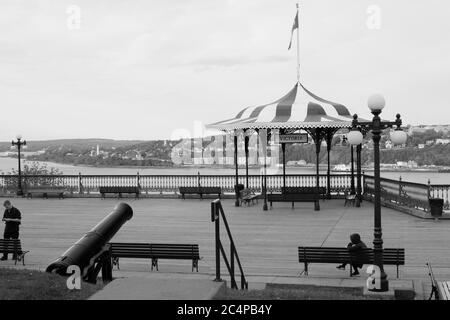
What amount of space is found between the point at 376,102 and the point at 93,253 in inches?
216

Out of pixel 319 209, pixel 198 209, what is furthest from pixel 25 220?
pixel 319 209

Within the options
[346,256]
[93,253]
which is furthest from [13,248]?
[346,256]

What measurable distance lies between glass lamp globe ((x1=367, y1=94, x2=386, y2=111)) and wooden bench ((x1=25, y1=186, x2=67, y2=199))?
21.8 metres

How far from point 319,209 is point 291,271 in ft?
35.9

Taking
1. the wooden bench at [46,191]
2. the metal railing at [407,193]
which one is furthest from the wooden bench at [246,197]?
the wooden bench at [46,191]

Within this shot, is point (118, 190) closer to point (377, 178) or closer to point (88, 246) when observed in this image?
point (377, 178)

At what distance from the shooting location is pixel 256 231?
1755 centimetres

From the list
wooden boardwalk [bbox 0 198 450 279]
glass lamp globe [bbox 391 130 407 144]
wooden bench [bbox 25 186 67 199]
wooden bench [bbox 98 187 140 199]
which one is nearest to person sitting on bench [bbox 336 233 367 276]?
wooden boardwalk [bbox 0 198 450 279]

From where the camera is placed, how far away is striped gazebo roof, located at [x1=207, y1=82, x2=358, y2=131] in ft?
78.0

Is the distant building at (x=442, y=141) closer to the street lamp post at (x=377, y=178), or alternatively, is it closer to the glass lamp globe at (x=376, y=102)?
the street lamp post at (x=377, y=178)

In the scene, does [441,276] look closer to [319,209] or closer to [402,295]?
[402,295]

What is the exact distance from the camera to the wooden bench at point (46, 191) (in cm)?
2974

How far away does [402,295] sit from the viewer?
9.71 meters

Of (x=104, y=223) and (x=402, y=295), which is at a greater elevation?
(x=104, y=223)
